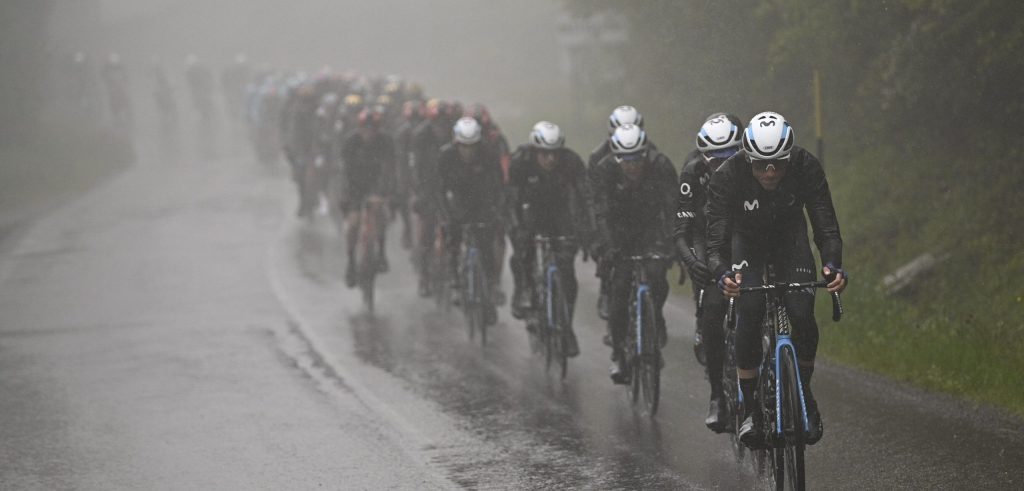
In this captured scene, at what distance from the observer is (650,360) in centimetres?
991

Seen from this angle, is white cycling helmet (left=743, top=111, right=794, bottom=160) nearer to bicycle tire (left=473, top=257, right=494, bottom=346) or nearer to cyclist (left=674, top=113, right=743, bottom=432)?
cyclist (left=674, top=113, right=743, bottom=432)

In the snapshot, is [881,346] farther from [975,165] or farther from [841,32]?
[841,32]

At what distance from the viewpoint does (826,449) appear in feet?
28.5

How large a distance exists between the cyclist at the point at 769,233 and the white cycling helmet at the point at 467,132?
19.6ft

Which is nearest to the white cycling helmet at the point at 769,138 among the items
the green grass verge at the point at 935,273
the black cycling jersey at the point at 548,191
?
the green grass verge at the point at 935,273

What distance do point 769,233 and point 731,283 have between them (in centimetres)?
39

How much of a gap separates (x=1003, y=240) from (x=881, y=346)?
109 inches

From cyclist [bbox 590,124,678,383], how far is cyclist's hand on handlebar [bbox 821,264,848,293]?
2.75m

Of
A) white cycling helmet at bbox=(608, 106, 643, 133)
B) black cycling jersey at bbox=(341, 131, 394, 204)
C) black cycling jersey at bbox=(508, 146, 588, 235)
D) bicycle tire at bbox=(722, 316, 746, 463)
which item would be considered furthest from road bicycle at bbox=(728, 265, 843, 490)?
black cycling jersey at bbox=(341, 131, 394, 204)

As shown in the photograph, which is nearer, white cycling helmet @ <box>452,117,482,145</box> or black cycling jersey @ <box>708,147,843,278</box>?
black cycling jersey @ <box>708,147,843,278</box>

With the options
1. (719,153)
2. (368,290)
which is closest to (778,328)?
(719,153)

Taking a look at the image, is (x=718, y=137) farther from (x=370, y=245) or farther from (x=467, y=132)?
(x=370, y=245)

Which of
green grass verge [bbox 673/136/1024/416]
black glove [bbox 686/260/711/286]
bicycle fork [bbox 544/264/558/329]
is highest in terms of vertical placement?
black glove [bbox 686/260/711/286]

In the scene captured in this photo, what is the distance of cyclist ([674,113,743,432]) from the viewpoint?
847cm
